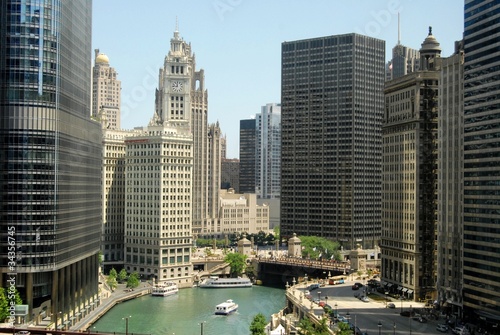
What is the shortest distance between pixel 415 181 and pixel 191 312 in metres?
49.5

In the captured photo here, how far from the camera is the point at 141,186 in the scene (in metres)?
192

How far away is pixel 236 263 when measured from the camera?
195 meters

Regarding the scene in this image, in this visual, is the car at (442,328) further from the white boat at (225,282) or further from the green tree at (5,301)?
the white boat at (225,282)

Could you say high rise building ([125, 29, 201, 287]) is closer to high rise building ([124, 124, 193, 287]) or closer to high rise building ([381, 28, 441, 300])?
high rise building ([124, 124, 193, 287])

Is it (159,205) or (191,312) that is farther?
(159,205)

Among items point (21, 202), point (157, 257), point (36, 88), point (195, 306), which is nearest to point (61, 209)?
point (21, 202)

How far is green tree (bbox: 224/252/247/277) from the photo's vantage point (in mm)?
195125

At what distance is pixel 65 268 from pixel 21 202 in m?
13.1

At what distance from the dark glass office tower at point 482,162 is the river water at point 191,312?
136 feet

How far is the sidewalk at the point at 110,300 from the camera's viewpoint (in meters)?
120

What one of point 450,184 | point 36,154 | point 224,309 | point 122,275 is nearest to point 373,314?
point 450,184

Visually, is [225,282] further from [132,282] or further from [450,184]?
[450,184]

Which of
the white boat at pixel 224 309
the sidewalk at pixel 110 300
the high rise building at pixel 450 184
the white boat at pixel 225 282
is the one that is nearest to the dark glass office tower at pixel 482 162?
the high rise building at pixel 450 184

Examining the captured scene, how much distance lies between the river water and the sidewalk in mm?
1201
